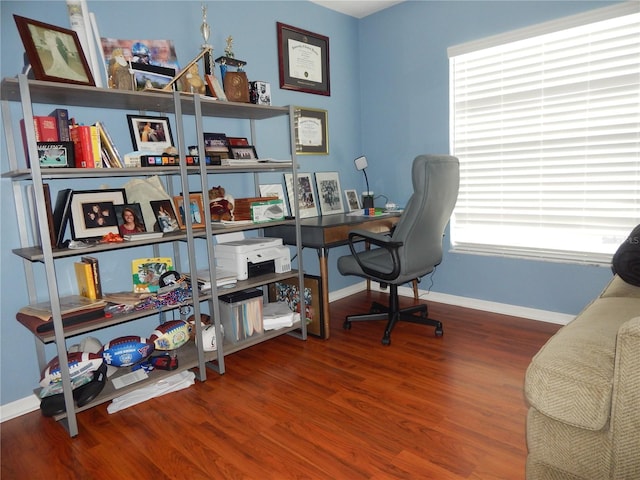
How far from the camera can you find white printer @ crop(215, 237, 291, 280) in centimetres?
260

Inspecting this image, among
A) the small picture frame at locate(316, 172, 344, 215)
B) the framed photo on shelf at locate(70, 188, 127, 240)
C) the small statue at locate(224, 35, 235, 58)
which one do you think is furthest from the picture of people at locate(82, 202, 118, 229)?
the small picture frame at locate(316, 172, 344, 215)

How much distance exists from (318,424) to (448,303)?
2007mm

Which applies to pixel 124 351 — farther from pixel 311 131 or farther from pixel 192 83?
pixel 311 131

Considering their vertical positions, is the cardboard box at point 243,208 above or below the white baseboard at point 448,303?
above

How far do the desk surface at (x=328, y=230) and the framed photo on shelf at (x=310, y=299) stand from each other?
25 centimetres

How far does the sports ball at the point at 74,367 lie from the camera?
1968mm

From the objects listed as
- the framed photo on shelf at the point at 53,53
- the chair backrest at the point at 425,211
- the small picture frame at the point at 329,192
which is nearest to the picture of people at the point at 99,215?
the framed photo on shelf at the point at 53,53

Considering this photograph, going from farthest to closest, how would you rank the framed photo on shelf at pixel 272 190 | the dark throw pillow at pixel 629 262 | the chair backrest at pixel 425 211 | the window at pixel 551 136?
the framed photo on shelf at pixel 272 190, the window at pixel 551 136, the chair backrest at pixel 425 211, the dark throw pillow at pixel 629 262

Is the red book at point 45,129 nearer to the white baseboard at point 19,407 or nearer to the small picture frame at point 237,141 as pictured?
the small picture frame at point 237,141

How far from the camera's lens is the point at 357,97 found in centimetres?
395

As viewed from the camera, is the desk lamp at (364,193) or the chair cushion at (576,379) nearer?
the chair cushion at (576,379)

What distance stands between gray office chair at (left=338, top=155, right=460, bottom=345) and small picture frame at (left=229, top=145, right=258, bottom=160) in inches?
34.7

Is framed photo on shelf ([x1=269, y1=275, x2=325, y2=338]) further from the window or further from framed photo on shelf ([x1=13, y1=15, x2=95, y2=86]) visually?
framed photo on shelf ([x1=13, y1=15, x2=95, y2=86])

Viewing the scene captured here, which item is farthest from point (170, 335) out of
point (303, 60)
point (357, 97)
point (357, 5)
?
point (357, 5)
